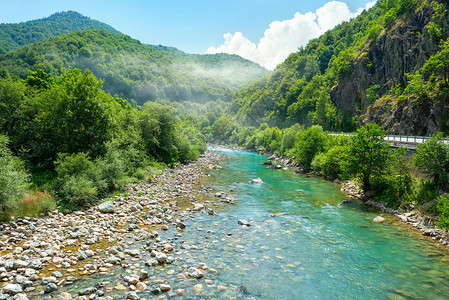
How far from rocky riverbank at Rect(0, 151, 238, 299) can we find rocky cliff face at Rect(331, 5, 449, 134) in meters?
48.0

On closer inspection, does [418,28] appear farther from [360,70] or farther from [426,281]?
[426,281]

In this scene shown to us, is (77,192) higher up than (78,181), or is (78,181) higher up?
(78,181)

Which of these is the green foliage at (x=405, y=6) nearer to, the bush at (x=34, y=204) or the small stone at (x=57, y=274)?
the bush at (x=34, y=204)

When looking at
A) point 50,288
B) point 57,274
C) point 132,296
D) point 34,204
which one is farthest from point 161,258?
point 34,204

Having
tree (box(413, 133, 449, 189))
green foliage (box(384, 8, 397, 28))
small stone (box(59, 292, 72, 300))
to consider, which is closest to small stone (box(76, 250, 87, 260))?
small stone (box(59, 292, 72, 300))

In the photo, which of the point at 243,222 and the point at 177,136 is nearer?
the point at 243,222

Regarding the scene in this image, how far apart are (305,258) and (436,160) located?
15.1m

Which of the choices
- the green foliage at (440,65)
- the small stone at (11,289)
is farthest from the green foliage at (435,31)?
the small stone at (11,289)

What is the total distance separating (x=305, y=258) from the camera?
13.4m

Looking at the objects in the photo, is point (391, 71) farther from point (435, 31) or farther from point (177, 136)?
point (177, 136)

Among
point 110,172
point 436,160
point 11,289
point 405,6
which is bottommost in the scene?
point 11,289

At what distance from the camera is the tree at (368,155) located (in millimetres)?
25094

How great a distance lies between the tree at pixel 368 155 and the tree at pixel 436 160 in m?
4.72

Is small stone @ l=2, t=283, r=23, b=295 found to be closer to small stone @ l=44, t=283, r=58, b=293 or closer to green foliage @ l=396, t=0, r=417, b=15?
small stone @ l=44, t=283, r=58, b=293
